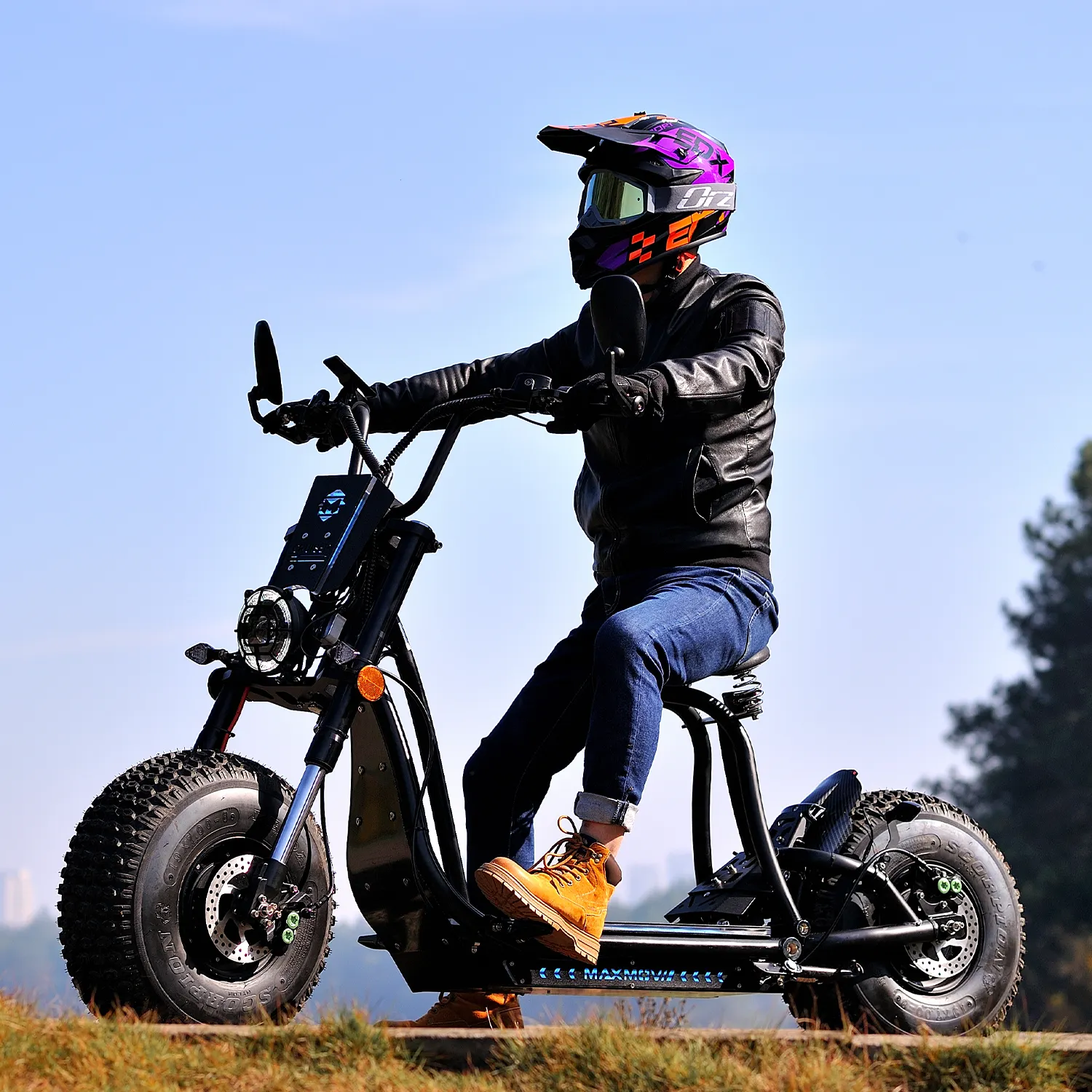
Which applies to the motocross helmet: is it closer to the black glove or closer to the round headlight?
the black glove

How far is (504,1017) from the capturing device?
16.1 ft

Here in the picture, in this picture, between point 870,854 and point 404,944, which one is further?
point 870,854

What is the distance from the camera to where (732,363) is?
4961mm

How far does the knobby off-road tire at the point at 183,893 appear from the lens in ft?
13.7

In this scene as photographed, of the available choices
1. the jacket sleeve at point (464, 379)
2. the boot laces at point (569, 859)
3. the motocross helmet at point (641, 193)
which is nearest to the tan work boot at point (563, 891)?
the boot laces at point (569, 859)

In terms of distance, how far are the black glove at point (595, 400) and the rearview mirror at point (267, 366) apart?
97 cm

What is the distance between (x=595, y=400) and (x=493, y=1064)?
5.39 ft

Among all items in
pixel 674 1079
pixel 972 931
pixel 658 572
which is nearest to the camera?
pixel 674 1079

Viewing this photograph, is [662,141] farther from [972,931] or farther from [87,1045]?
[87,1045]

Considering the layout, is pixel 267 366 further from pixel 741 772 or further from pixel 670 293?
pixel 741 772

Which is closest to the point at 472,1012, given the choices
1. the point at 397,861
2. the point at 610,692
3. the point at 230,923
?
the point at 397,861

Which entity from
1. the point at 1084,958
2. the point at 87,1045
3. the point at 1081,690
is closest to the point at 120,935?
the point at 87,1045

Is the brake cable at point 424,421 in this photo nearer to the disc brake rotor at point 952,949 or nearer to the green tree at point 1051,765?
the disc brake rotor at point 952,949

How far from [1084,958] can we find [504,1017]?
32595 millimetres
